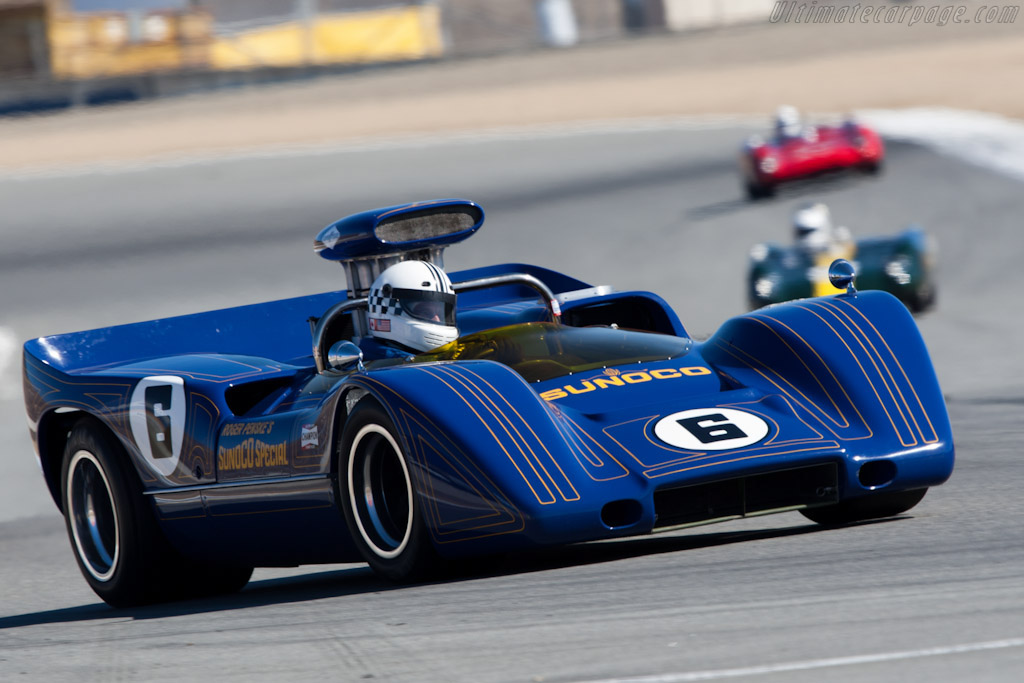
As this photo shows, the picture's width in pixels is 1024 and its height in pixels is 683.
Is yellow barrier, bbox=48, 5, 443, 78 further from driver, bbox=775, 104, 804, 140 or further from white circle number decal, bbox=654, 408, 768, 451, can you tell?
white circle number decal, bbox=654, 408, 768, 451

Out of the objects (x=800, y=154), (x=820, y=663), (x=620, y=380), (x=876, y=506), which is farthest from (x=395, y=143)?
(x=820, y=663)

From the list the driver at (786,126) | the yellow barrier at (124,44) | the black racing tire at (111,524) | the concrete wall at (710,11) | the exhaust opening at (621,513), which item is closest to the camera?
the exhaust opening at (621,513)

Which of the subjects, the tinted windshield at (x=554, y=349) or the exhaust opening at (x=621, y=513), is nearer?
the exhaust opening at (x=621, y=513)

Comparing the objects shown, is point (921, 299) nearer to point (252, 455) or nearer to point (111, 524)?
point (111, 524)

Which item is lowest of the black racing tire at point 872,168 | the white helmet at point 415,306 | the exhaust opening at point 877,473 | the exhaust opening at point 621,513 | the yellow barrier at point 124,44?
the black racing tire at point 872,168

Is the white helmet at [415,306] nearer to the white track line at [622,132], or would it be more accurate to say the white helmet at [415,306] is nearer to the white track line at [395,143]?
the white track line at [622,132]

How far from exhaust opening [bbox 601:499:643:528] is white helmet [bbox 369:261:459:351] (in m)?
1.31

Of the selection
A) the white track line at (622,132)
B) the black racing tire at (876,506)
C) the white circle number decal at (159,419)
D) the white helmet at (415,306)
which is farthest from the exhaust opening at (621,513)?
the white track line at (622,132)

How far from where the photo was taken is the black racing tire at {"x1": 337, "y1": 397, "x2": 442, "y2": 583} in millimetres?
5156

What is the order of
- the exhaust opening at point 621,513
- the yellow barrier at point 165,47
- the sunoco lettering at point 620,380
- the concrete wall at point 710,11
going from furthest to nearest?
the concrete wall at point 710,11, the yellow barrier at point 165,47, the sunoco lettering at point 620,380, the exhaust opening at point 621,513

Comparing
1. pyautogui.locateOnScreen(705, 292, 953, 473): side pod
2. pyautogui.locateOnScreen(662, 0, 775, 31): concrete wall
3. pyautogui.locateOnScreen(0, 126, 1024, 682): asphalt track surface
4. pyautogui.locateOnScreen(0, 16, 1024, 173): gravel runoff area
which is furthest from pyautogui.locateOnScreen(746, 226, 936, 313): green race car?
pyautogui.locateOnScreen(662, 0, 775, 31): concrete wall

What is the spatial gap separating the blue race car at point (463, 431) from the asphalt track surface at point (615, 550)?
0.18 meters

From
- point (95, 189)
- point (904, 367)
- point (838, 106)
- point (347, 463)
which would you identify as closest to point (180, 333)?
point (347, 463)

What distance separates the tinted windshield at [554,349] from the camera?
227 inches
